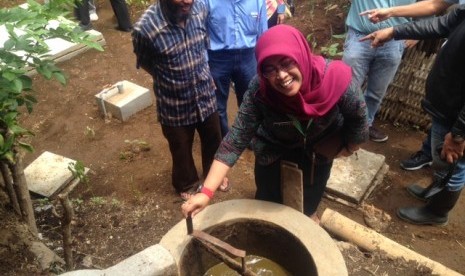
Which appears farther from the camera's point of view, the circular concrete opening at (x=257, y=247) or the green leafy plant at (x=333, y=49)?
the green leafy plant at (x=333, y=49)

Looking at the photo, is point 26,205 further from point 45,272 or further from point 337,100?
point 337,100

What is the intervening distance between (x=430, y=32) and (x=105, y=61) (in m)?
4.28

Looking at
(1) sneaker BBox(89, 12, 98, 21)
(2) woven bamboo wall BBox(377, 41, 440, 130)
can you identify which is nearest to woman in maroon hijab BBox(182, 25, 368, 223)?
(2) woven bamboo wall BBox(377, 41, 440, 130)

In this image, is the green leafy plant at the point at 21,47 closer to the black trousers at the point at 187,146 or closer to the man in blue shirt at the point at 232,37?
the black trousers at the point at 187,146

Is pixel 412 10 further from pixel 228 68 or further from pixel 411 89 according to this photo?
pixel 228 68

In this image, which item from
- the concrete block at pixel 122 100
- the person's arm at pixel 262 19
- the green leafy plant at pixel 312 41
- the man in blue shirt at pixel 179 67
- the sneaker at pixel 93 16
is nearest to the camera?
the man in blue shirt at pixel 179 67

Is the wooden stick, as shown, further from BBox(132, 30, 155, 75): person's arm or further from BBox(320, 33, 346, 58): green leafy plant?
BBox(320, 33, 346, 58): green leafy plant

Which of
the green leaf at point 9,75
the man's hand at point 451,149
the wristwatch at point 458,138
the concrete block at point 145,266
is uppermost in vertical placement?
the green leaf at point 9,75

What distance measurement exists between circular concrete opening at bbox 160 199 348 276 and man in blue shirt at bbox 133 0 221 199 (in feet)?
2.99

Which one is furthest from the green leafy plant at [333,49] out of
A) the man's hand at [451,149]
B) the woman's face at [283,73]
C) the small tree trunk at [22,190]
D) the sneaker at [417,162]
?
the small tree trunk at [22,190]

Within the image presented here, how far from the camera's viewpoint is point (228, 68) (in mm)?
3363

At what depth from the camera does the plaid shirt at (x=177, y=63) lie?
261cm

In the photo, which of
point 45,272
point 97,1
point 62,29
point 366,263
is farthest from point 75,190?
point 97,1

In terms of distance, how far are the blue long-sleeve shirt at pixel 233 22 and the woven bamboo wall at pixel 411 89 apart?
1.78 meters
